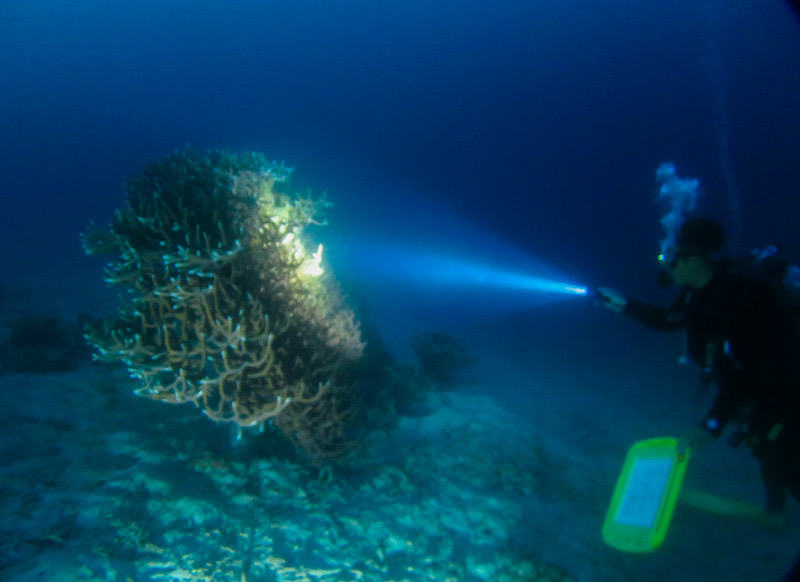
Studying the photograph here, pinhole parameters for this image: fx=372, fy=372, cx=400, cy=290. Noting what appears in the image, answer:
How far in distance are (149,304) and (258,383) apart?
1526 mm

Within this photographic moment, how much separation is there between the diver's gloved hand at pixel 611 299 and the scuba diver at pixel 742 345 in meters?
0.51

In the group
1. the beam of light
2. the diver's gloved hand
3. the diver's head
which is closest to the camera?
the diver's head

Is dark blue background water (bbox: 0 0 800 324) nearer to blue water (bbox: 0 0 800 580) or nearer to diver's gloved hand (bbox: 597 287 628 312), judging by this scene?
blue water (bbox: 0 0 800 580)

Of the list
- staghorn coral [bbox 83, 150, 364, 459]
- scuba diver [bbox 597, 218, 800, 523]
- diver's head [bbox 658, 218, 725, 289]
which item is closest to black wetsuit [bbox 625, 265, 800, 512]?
scuba diver [bbox 597, 218, 800, 523]

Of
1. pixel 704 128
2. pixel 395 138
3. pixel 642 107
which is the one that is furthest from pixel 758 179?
pixel 395 138

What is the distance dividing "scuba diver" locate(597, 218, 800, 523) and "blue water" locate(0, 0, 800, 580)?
404 inches

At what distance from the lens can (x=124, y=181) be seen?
5.25 meters

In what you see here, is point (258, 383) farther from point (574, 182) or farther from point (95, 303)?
point (574, 182)

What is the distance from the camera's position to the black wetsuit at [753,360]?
3.51m

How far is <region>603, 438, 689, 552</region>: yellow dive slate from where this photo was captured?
11.7 ft

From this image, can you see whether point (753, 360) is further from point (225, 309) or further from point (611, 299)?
point (225, 309)

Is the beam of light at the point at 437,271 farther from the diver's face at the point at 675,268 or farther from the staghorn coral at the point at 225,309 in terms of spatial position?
the diver's face at the point at 675,268

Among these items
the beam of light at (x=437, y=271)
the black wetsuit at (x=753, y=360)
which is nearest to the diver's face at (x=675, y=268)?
the black wetsuit at (x=753, y=360)

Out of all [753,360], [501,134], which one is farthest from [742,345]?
[501,134]
